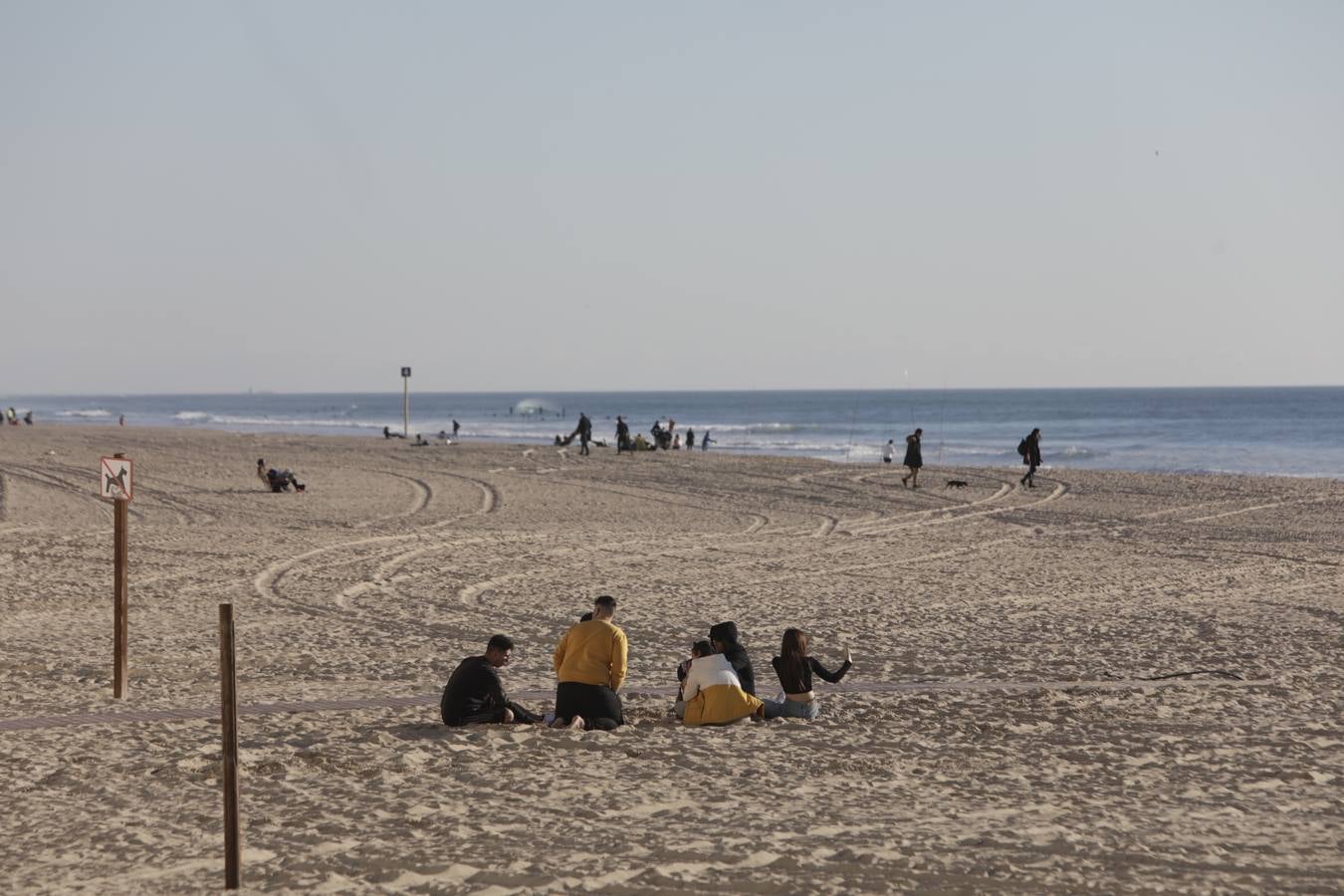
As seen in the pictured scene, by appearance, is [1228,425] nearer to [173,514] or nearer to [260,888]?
[173,514]

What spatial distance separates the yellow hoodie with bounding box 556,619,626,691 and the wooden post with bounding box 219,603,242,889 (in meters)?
3.55

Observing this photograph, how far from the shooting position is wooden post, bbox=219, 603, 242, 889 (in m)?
5.57

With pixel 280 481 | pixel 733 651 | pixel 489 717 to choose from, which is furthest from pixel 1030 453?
pixel 489 717

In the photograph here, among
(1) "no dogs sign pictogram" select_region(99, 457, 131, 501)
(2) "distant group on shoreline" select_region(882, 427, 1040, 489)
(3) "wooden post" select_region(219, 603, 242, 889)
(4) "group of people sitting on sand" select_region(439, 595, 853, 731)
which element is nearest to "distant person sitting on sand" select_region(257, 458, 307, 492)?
(2) "distant group on shoreline" select_region(882, 427, 1040, 489)

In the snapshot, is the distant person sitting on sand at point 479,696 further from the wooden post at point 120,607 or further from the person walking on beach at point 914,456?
the person walking on beach at point 914,456

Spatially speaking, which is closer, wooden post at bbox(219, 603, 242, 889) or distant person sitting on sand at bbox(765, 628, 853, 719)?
wooden post at bbox(219, 603, 242, 889)

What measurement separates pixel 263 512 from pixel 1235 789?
1929 cm

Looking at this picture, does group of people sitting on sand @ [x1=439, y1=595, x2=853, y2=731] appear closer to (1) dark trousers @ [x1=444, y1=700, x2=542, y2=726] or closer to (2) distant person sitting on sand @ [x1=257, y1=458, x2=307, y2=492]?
(1) dark trousers @ [x1=444, y1=700, x2=542, y2=726]

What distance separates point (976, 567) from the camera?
58.7 feet

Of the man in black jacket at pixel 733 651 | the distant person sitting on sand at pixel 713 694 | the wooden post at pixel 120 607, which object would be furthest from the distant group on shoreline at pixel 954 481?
the wooden post at pixel 120 607

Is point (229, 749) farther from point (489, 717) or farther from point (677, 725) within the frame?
point (677, 725)

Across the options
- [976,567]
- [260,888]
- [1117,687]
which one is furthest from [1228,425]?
[260,888]

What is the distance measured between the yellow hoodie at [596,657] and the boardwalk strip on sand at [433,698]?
1.28m

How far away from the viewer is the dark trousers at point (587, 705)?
902 centimetres
